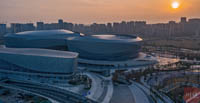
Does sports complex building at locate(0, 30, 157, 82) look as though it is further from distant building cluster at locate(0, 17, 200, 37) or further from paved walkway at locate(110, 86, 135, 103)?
distant building cluster at locate(0, 17, 200, 37)

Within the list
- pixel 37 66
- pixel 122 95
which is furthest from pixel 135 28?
pixel 122 95

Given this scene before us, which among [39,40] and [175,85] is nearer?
[175,85]

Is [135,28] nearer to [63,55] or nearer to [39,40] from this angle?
[39,40]

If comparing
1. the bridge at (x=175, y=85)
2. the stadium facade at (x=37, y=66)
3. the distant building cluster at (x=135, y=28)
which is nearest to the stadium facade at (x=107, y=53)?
the stadium facade at (x=37, y=66)

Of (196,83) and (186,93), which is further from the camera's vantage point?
(196,83)

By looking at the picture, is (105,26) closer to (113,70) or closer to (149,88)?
(113,70)

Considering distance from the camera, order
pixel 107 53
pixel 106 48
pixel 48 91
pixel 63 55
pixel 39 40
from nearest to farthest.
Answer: pixel 48 91
pixel 63 55
pixel 106 48
pixel 107 53
pixel 39 40

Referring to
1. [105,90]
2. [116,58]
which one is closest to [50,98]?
[105,90]
